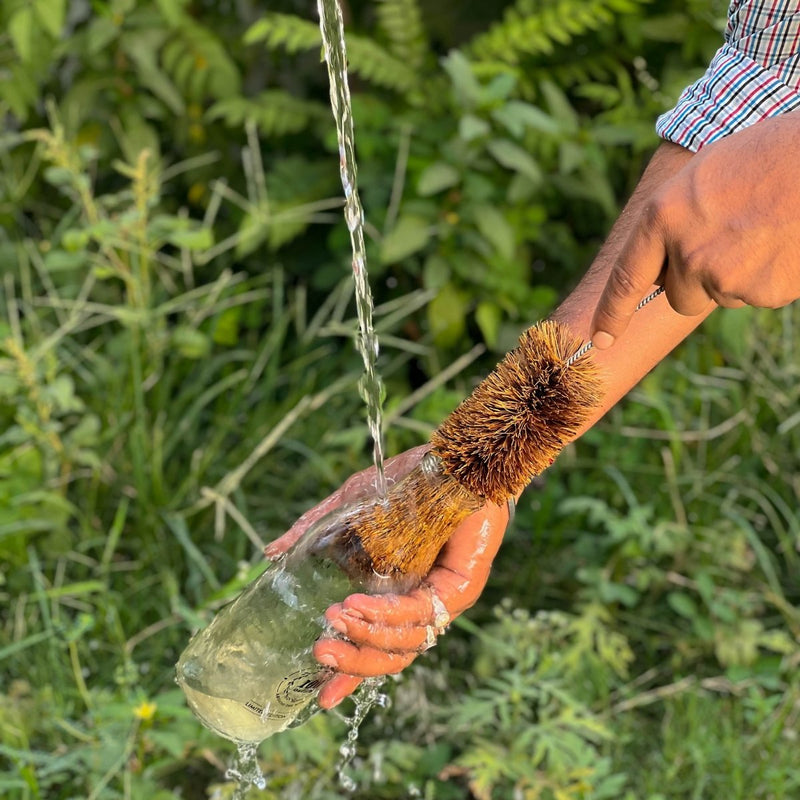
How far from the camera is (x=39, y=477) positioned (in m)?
2.39

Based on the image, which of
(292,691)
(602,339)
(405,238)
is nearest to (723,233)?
(602,339)

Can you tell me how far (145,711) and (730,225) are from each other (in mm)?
1206

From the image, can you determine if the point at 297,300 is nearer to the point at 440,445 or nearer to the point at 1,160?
the point at 1,160

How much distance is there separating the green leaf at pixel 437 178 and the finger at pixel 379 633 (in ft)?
4.64

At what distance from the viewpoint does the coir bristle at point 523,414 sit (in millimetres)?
1191

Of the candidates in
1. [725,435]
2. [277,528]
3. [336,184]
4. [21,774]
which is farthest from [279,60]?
[21,774]

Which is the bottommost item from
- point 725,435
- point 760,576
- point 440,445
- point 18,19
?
point 760,576

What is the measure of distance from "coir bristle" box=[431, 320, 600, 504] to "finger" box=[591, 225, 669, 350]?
7 centimetres

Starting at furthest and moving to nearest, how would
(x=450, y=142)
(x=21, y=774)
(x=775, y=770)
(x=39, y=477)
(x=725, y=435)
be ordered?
(x=725, y=435) < (x=450, y=142) < (x=39, y=477) < (x=775, y=770) < (x=21, y=774)

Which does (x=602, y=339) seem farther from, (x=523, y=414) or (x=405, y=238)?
(x=405, y=238)

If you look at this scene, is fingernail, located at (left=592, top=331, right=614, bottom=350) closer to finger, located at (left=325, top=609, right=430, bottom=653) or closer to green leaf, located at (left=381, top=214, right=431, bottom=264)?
finger, located at (left=325, top=609, right=430, bottom=653)

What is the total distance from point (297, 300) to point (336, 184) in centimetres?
33

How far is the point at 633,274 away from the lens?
1.13 m

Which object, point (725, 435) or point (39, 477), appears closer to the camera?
point (39, 477)
